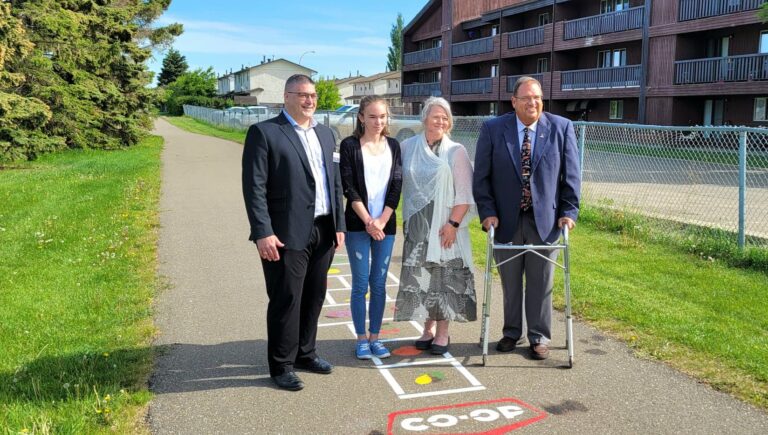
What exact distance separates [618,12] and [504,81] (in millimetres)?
9597

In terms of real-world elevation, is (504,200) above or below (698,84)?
below

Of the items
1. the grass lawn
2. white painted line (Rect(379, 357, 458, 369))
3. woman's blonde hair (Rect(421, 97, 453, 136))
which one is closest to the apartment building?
the grass lawn

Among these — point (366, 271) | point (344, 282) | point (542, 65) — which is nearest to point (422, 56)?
point (542, 65)

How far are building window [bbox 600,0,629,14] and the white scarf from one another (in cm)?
3095

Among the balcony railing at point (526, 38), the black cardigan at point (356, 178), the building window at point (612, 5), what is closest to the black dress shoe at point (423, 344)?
the black cardigan at point (356, 178)

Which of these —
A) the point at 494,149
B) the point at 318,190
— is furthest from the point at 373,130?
the point at 494,149

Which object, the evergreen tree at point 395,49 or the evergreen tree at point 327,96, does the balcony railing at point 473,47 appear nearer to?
the evergreen tree at point 327,96

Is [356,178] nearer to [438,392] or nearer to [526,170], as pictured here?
[526,170]

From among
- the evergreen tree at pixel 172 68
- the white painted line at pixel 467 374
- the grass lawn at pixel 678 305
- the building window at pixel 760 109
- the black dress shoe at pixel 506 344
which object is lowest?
the white painted line at pixel 467 374

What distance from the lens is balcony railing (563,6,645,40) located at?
2966 centimetres

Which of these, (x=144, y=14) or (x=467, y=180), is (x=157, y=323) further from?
(x=144, y=14)

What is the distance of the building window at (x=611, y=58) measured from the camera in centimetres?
3222

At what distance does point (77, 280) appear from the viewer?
695 centimetres

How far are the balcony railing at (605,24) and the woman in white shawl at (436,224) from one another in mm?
28251
